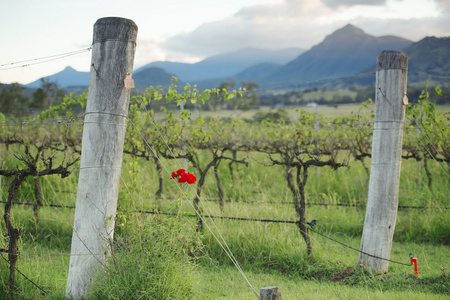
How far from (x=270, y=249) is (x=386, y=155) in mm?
1666

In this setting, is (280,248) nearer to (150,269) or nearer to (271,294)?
(150,269)

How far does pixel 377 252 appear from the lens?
411cm

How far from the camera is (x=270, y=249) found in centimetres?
461

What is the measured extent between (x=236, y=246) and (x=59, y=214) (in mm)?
2949

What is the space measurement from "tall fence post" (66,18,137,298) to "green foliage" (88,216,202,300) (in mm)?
163

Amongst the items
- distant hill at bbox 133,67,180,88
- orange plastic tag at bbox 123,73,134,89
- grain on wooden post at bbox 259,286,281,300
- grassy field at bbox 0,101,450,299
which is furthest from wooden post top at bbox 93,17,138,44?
distant hill at bbox 133,67,180,88

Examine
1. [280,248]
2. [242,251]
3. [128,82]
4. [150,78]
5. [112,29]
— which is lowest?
[242,251]

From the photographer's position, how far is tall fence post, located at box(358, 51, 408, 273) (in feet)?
13.4

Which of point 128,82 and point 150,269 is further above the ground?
point 128,82

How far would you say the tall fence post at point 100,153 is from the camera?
3049 millimetres

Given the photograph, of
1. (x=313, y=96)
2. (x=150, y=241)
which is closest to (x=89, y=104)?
(x=150, y=241)

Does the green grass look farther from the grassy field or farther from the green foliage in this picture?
the green foliage

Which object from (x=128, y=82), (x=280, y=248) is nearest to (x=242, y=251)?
(x=280, y=248)

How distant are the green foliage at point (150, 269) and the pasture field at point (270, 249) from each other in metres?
0.02
